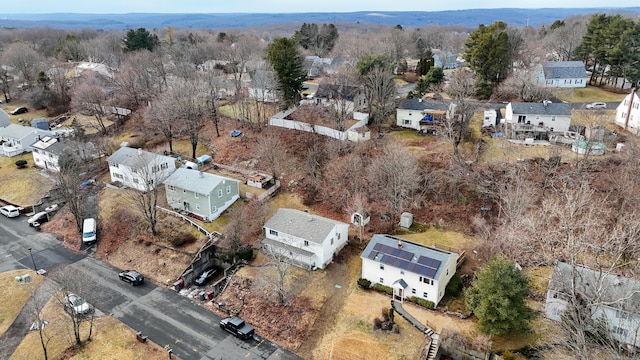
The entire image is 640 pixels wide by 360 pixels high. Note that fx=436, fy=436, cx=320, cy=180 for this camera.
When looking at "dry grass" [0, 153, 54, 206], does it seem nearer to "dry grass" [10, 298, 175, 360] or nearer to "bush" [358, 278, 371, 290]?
"dry grass" [10, 298, 175, 360]

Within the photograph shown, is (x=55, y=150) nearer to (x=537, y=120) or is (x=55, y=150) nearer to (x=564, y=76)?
(x=537, y=120)

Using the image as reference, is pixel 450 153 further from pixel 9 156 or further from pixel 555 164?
pixel 9 156

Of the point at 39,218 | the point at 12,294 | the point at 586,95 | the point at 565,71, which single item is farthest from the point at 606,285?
the point at 39,218

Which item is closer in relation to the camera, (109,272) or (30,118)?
(109,272)

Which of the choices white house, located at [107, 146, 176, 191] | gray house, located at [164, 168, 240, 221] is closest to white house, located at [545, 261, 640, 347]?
gray house, located at [164, 168, 240, 221]

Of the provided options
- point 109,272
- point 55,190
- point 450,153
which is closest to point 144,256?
point 109,272
